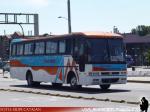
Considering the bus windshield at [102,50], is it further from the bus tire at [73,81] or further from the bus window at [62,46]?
the bus window at [62,46]

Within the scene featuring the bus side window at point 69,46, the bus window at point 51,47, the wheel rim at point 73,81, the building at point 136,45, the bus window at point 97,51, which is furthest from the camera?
the building at point 136,45

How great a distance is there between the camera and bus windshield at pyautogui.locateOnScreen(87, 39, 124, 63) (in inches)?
Answer: 1021

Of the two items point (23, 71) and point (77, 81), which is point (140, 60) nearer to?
point (23, 71)

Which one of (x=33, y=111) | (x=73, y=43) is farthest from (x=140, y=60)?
(x=33, y=111)

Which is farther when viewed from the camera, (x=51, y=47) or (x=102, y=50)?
(x=51, y=47)

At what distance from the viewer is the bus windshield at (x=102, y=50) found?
2592cm

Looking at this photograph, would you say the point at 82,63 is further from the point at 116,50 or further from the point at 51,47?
Answer: the point at 51,47

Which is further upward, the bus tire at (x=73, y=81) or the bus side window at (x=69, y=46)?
the bus side window at (x=69, y=46)

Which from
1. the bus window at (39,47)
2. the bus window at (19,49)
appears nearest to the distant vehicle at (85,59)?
the bus window at (39,47)

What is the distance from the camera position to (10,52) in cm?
3588

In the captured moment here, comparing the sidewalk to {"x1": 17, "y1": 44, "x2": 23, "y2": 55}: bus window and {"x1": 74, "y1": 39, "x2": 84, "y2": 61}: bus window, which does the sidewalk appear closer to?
{"x1": 17, "y1": 44, "x2": 23, "y2": 55}: bus window

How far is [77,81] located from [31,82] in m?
6.67

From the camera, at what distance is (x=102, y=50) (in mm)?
26062

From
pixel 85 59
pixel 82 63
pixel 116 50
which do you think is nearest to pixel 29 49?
pixel 82 63
